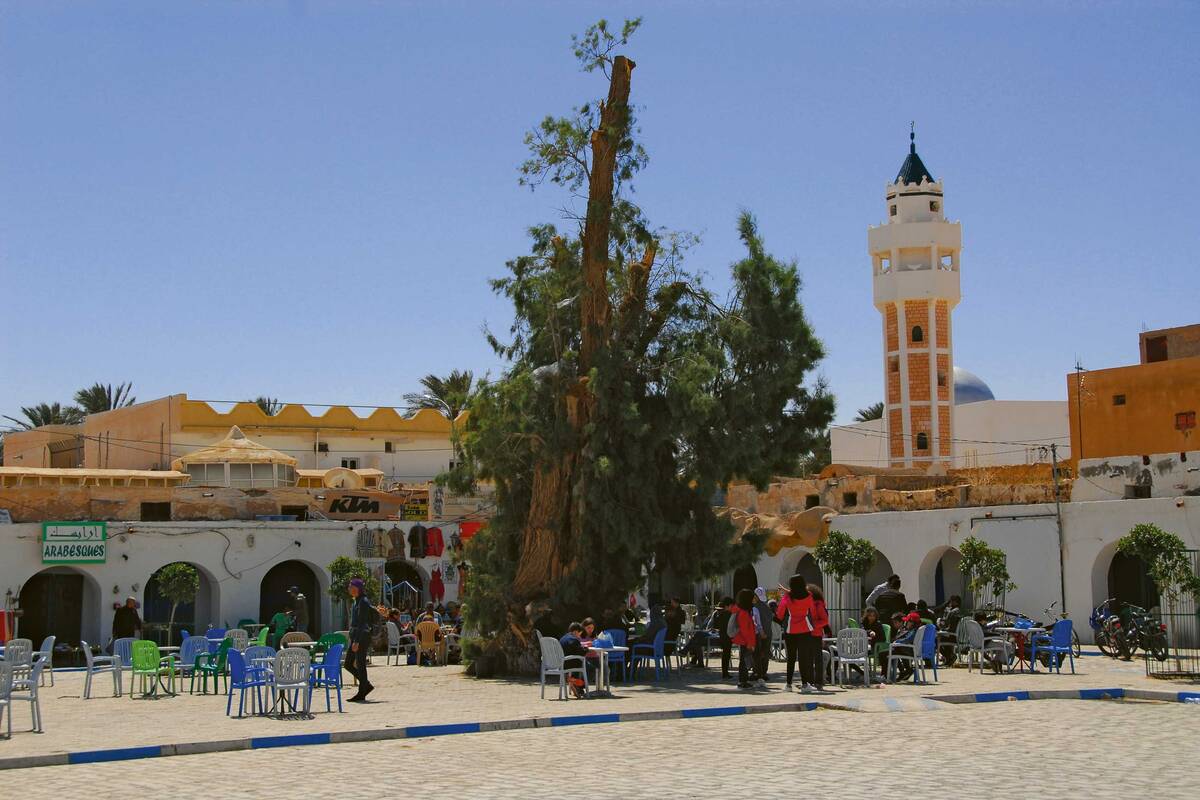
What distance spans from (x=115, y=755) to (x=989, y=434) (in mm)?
48687

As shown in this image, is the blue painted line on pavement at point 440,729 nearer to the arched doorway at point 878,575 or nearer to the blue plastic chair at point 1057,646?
the blue plastic chair at point 1057,646

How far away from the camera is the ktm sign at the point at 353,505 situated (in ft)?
115

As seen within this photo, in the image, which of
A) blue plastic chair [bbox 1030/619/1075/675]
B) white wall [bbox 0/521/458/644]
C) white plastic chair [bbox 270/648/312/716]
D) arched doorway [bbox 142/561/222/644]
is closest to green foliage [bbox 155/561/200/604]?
arched doorway [bbox 142/561/222/644]

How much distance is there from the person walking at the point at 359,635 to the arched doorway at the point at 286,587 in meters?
19.2

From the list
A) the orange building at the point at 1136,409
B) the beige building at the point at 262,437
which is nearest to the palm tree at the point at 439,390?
the beige building at the point at 262,437

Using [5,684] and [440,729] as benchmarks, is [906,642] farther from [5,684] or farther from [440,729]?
[5,684]

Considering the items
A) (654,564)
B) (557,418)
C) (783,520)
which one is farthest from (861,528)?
(557,418)

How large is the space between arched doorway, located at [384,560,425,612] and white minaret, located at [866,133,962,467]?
26709 millimetres

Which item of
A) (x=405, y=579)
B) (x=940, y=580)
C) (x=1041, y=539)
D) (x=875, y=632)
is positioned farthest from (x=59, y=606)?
(x=1041, y=539)

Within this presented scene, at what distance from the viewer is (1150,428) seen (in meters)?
32.3

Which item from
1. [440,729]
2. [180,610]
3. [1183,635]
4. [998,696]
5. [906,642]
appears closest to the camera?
[440,729]

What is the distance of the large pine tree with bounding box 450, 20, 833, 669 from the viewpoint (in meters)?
19.7

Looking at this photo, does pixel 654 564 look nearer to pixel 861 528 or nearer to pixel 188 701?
pixel 188 701

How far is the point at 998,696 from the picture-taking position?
15.5 meters
